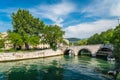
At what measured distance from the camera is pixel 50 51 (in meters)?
93.6

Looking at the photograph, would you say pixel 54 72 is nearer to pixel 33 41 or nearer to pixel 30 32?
pixel 33 41

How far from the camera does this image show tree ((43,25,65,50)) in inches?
4045

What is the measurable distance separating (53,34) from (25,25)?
14598 mm

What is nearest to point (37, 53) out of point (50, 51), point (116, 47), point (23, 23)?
point (50, 51)

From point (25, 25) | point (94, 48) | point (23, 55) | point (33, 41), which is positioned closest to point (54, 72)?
point (23, 55)

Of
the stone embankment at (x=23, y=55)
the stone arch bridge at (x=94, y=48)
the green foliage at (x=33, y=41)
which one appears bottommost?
the stone embankment at (x=23, y=55)

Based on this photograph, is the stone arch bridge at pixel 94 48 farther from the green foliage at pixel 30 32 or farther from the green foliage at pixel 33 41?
the green foliage at pixel 33 41

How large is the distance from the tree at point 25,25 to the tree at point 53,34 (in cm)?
559

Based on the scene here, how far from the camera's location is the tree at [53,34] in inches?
4045

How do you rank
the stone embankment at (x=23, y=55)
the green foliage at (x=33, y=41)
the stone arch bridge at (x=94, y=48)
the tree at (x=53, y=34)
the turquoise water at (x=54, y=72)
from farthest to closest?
the tree at (x=53, y=34), the green foliage at (x=33, y=41), the stone arch bridge at (x=94, y=48), the stone embankment at (x=23, y=55), the turquoise water at (x=54, y=72)

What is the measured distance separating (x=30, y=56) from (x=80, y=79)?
1750 inches

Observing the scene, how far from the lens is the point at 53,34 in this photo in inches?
4045

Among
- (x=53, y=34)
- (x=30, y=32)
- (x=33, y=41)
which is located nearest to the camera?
(x=33, y=41)

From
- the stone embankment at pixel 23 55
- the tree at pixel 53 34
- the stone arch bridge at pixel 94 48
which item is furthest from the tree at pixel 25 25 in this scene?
the stone arch bridge at pixel 94 48
